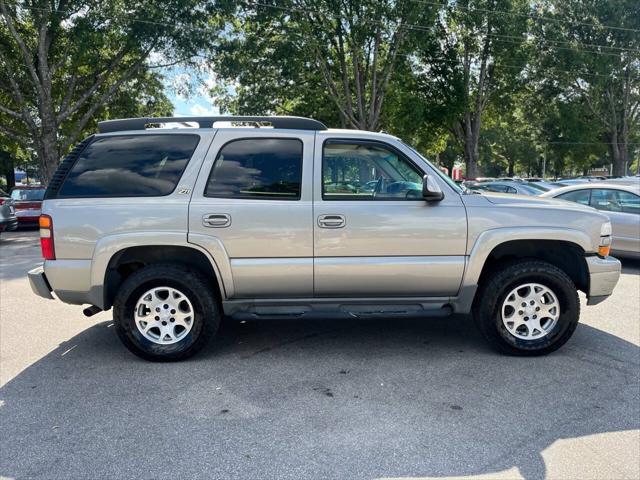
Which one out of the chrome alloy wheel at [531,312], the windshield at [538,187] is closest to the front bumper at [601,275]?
the chrome alloy wheel at [531,312]

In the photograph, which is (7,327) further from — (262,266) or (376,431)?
(376,431)

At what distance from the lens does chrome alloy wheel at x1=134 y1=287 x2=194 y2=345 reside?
416cm

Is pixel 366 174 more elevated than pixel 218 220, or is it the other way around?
pixel 366 174

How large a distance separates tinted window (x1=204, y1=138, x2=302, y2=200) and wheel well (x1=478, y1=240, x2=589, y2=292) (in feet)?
6.26

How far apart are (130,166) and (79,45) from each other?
53.0ft

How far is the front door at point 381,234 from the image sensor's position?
13.5 feet

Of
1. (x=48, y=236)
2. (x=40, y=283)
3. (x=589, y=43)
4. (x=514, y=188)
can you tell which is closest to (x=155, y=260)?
(x=48, y=236)

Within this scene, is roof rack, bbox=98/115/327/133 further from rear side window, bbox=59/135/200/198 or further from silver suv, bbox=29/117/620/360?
rear side window, bbox=59/135/200/198

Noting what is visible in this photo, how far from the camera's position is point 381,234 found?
4113 mm

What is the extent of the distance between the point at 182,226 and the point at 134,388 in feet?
4.35

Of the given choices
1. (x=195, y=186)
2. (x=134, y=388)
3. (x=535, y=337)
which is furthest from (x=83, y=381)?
(x=535, y=337)

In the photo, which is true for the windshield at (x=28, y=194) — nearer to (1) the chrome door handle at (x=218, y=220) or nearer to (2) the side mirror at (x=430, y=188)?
(1) the chrome door handle at (x=218, y=220)

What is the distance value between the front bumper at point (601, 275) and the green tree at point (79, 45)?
1722 centimetres

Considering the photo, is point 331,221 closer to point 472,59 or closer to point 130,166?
point 130,166
